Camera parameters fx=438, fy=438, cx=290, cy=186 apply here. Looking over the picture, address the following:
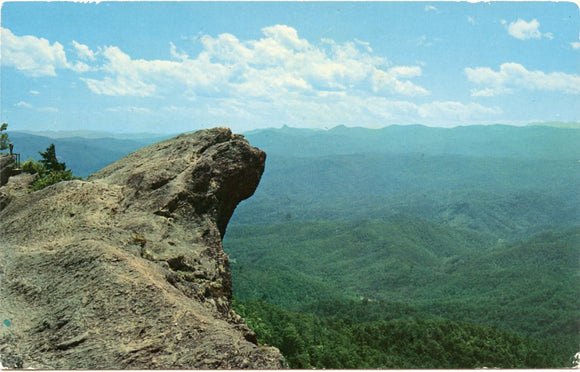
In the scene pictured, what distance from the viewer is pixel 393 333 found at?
53906mm

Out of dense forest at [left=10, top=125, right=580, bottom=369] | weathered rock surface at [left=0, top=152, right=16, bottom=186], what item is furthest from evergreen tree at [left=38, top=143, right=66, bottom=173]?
dense forest at [left=10, top=125, right=580, bottom=369]

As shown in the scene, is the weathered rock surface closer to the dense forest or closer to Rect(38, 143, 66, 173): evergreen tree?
Rect(38, 143, 66, 173): evergreen tree

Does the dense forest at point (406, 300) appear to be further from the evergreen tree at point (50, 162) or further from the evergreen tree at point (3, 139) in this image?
the evergreen tree at point (3, 139)

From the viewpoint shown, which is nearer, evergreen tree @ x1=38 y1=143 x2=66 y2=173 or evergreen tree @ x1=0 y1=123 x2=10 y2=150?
evergreen tree @ x1=38 y1=143 x2=66 y2=173

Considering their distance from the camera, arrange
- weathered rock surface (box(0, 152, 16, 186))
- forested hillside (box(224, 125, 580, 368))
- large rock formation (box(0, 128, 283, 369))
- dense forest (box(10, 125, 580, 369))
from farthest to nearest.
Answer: forested hillside (box(224, 125, 580, 368))
dense forest (box(10, 125, 580, 369))
weathered rock surface (box(0, 152, 16, 186))
large rock formation (box(0, 128, 283, 369))

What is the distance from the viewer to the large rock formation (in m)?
6.59

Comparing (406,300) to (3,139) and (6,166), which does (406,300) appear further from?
(6,166)

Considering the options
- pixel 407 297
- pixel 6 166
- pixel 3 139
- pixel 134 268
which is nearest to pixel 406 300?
pixel 407 297

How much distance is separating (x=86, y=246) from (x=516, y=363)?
54.2 m

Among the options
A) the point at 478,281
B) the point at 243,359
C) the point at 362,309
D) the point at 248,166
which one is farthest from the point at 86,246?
the point at 478,281

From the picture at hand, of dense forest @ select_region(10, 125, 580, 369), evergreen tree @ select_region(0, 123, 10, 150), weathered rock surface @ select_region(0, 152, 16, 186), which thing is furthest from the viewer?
dense forest @ select_region(10, 125, 580, 369)

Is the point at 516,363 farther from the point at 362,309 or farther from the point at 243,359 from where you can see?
the point at 243,359

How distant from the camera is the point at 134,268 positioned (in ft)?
25.0

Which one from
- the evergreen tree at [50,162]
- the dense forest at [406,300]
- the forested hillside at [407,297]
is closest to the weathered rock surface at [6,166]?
the evergreen tree at [50,162]
